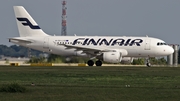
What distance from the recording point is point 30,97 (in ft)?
73.4

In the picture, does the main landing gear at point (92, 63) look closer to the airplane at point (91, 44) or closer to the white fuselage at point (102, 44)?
the airplane at point (91, 44)

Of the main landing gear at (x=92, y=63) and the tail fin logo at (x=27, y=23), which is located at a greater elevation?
the tail fin logo at (x=27, y=23)

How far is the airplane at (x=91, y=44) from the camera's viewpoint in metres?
63.5

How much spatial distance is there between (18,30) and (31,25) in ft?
5.58

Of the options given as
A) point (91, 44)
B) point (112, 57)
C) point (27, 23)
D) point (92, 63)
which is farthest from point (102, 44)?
point (27, 23)

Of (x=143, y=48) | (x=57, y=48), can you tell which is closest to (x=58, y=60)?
(x=57, y=48)

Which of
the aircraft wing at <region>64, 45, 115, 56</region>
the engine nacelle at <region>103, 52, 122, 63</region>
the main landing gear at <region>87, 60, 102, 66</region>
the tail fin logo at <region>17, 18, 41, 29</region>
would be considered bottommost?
the main landing gear at <region>87, 60, 102, 66</region>

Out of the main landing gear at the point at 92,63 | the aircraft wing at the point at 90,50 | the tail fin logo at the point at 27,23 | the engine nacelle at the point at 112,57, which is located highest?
the tail fin logo at the point at 27,23

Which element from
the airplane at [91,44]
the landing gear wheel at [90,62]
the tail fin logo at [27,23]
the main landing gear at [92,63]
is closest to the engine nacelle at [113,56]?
the airplane at [91,44]

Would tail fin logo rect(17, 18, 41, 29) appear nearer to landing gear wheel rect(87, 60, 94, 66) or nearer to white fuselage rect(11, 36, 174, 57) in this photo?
white fuselage rect(11, 36, 174, 57)

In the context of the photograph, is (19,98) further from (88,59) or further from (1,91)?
(88,59)

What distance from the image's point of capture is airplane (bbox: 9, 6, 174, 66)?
2501 inches

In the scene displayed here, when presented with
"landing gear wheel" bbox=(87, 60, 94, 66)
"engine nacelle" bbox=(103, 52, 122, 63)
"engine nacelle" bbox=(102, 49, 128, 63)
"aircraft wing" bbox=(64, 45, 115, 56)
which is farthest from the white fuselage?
"engine nacelle" bbox=(103, 52, 122, 63)

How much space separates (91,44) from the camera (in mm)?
64812
